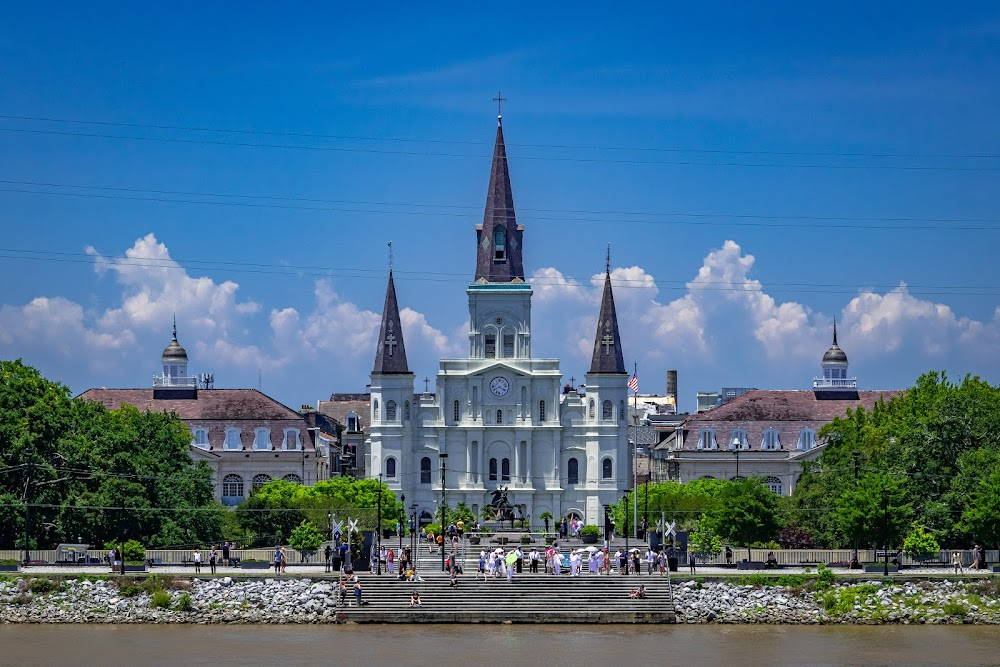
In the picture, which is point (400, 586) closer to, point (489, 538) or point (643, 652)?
point (643, 652)

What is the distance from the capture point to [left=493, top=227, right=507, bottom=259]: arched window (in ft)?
470

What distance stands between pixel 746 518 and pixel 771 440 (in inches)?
1876

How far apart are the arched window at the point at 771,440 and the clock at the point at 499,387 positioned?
1900cm

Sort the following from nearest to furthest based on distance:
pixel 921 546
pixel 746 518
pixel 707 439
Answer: pixel 921 546, pixel 746 518, pixel 707 439

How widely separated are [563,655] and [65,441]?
120 ft

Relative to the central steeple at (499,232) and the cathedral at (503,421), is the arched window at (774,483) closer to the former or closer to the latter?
the cathedral at (503,421)

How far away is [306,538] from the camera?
297 ft

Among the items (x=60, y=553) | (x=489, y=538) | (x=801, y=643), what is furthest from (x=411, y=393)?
(x=801, y=643)

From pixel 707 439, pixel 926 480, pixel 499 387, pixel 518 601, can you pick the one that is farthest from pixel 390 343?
pixel 518 601

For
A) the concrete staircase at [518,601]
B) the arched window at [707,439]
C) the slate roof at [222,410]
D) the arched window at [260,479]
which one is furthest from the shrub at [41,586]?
the arched window at [707,439]

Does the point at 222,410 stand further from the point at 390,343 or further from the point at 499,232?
the point at 499,232

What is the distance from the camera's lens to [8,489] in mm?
87812

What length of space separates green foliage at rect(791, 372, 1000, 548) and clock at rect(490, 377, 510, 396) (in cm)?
4334

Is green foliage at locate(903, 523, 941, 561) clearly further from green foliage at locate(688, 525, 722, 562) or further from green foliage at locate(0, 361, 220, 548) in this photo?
green foliage at locate(0, 361, 220, 548)
